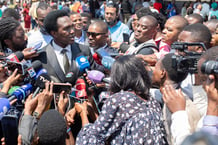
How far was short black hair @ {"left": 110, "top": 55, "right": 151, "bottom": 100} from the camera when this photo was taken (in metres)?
1.92

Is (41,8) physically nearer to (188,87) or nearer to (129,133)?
(188,87)

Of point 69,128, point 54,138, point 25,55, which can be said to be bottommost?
point 69,128

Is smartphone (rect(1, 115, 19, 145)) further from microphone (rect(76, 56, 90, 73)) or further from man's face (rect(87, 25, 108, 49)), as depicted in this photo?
man's face (rect(87, 25, 108, 49))

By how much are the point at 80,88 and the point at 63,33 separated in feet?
2.60

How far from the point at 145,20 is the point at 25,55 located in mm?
1692

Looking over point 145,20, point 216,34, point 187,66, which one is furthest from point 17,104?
point 216,34

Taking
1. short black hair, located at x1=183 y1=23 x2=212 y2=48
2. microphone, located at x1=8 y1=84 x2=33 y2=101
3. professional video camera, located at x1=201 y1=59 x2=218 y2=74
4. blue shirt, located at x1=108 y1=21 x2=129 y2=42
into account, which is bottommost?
blue shirt, located at x1=108 y1=21 x2=129 y2=42

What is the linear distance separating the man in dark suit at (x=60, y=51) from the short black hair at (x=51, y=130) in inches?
41.0

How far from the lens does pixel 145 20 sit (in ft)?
12.0

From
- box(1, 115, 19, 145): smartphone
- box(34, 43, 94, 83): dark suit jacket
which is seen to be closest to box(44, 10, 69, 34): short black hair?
box(34, 43, 94, 83): dark suit jacket

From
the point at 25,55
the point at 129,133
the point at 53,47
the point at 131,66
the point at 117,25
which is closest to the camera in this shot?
the point at 129,133

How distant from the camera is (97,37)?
372 cm

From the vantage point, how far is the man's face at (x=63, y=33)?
124 inches

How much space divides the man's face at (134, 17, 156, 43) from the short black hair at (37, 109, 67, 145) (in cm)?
202
